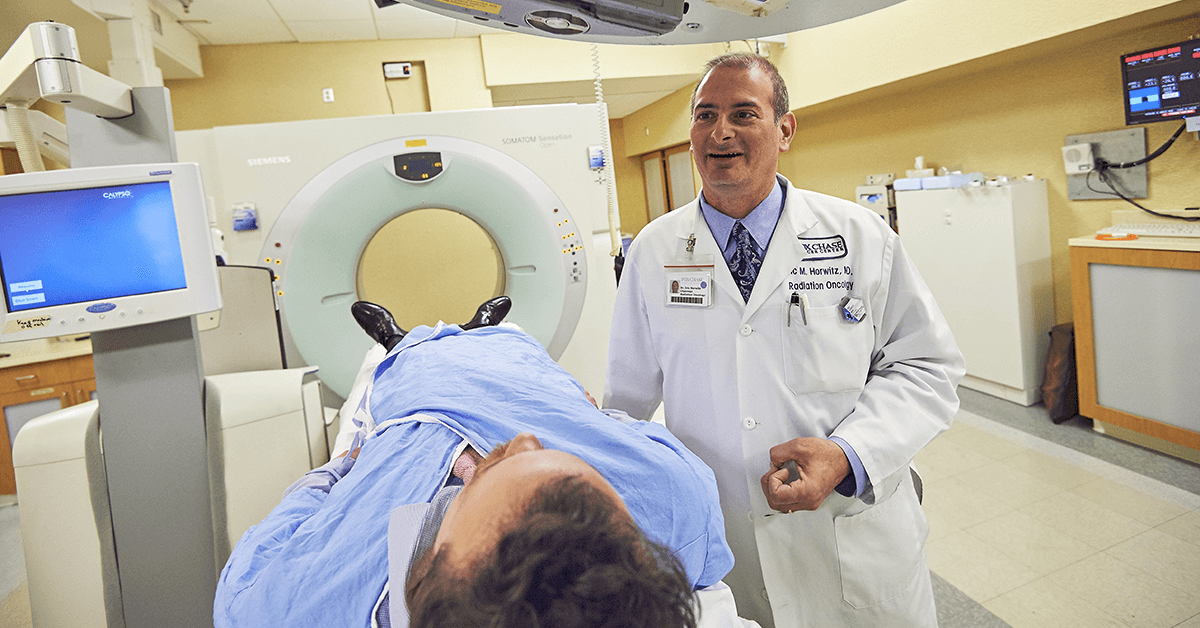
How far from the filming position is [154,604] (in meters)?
1.15

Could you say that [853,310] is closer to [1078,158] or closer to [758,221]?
[758,221]

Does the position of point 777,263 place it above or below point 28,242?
below

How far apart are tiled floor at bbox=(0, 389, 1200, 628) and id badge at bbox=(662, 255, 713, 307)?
1.25 meters

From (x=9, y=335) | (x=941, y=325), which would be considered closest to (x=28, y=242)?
(x=9, y=335)

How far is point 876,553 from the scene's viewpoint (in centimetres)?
97

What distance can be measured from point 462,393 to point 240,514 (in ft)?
1.73

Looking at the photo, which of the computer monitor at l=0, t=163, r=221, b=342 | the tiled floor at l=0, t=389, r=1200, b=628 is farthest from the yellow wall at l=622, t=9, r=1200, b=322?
the computer monitor at l=0, t=163, r=221, b=342

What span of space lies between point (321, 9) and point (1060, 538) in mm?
4453

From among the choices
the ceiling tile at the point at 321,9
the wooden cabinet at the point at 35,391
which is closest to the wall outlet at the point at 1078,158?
the ceiling tile at the point at 321,9

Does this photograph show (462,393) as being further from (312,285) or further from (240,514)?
(312,285)

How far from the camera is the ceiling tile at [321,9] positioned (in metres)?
3.79

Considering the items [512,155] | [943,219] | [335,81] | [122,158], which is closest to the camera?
[122,158]

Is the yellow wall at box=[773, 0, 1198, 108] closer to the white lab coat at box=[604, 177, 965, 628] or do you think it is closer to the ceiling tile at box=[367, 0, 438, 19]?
the white lab coat at box=[604, 177, 965, 628]

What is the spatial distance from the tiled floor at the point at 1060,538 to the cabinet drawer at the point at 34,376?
3.70 metres
